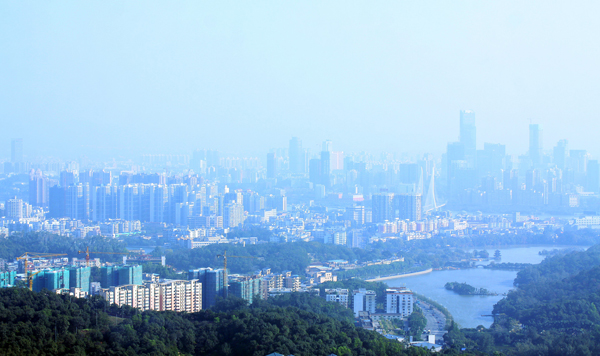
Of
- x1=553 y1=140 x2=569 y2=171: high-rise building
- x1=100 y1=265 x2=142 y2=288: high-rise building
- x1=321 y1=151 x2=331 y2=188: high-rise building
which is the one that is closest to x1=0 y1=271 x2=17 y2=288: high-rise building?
x1=100 y1=265 x2=142 y2=288: high-rise building

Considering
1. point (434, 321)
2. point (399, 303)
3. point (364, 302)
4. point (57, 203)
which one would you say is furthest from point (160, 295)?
point (57, 203)

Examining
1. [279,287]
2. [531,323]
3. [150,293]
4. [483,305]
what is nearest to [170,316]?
[150,293]

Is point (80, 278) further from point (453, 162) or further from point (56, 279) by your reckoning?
point (453, 162)

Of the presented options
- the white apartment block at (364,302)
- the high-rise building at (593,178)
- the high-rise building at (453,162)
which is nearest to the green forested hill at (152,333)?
the white apartment block at (364,302)

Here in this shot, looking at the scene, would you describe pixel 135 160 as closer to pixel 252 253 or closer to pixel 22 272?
pixel 252 253

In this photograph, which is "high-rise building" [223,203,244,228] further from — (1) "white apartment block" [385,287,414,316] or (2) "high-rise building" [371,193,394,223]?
(1) "white apartment block" [385,287,414,316]

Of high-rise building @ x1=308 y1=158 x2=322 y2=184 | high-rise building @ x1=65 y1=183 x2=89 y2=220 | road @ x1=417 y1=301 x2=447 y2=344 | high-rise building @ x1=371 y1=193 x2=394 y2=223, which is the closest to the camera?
road @ x1=417 y1=301 x2=447 y2=344
